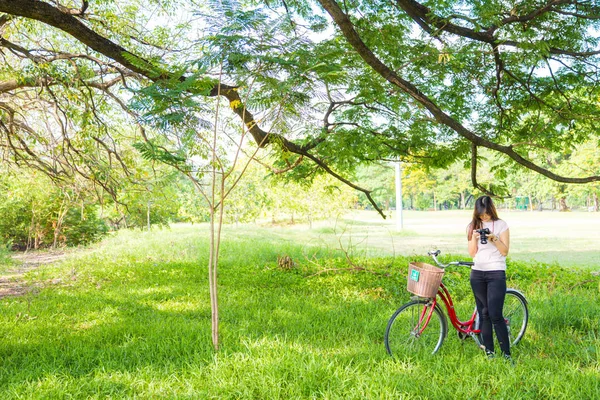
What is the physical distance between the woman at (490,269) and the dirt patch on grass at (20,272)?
7.51 meters

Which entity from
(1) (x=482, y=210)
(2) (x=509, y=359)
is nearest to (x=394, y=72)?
(1) (x=482, y=210)

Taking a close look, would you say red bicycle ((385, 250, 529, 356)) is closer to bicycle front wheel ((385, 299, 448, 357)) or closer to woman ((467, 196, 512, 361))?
bicycle front wheel ((385, 299, 448, 357))

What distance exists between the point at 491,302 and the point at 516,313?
104 cm

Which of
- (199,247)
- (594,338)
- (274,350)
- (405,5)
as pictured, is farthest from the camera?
(199,247)

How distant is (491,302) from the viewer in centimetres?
367

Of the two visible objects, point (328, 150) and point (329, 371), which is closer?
point (329, 371)

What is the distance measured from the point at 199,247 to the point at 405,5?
10.3 metres

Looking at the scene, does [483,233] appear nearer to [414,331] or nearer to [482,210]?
[482,210]

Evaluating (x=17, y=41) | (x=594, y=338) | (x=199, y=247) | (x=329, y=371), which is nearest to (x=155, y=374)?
(x=329, y=371)

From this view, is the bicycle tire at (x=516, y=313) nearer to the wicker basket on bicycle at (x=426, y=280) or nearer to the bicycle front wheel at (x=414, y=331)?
the bicycle front wheel at (x=414, y=331)

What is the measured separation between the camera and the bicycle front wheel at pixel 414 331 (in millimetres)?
3834

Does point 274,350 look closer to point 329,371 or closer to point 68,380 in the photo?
point 329,371

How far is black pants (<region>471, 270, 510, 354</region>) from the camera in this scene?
3.66m

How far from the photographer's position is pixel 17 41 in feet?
25.4
